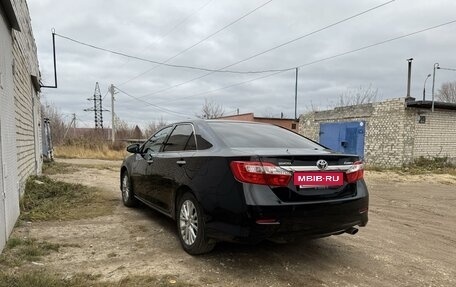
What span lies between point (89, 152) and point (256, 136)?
23.3 m

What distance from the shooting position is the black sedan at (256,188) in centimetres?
361

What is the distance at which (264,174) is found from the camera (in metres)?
3.61

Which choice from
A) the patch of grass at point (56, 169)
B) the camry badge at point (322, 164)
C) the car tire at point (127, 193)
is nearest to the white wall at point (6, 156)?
the car tire at point (127, 193)

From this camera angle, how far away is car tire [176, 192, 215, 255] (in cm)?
409

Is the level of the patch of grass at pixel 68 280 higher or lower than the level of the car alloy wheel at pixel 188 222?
lower

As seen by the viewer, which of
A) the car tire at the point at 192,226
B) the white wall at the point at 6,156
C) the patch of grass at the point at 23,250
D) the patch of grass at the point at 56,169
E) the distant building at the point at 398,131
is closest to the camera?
the patch of grass at the point at 23,250

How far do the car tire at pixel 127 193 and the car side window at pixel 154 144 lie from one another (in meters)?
0.88

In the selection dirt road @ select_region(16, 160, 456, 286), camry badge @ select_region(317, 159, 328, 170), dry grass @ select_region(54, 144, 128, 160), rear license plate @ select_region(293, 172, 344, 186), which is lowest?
dry grass @ select_region(54, 144, 128, 160)

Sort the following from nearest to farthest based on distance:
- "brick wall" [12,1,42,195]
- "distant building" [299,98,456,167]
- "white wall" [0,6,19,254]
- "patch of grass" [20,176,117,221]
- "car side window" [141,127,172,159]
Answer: "white wall" [0,6,19,254]
"car side window" [141,127,172,159]
"patch of grass" [20,176,117,221]
"brick wall" [12,1,42,195]
"distant building" [299,98,456,167]

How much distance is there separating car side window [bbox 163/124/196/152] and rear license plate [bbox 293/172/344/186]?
4.77 feet

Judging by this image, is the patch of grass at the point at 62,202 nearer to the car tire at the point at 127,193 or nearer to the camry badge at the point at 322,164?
the car tire at the point at 127,193

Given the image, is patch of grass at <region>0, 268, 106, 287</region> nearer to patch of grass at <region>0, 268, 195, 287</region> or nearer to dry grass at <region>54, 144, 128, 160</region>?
patch of grass at <region>0, 268, 195, 287</region>

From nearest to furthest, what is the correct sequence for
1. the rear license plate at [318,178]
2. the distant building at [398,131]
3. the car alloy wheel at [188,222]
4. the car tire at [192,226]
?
1. the rear license plate at [318,178]
2. the car tire at [192,226]
3. the car alloy wheel at [188,222]
4. the distant building at [398,131]

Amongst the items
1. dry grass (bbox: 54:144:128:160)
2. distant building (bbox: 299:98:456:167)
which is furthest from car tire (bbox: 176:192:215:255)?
dry grass (bbox: 54:144:128:160)
